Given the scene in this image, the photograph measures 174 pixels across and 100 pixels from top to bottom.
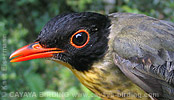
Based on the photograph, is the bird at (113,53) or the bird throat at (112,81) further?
the bird throat at (112,81)

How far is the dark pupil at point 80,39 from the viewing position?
1.68 meters

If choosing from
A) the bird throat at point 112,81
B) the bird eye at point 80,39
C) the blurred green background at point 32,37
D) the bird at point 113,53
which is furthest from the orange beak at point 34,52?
the blurred green background at point 32,37

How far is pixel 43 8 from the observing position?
5957mm

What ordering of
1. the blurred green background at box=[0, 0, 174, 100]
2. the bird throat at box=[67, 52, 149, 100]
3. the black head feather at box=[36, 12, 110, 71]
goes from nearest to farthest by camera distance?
the black head feather at box=[36, 12, 110, 71], the bird throat at box=[67, 52, 149, 100], the blurred green background at box=[0, 0, 174, 100]

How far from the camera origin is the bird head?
5.45 feet

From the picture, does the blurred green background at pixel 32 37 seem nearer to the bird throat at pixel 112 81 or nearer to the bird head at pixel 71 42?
the bird throat at pixel 112 81

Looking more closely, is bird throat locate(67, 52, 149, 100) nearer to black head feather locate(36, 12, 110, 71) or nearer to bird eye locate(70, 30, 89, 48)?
black head feather locate(36, 12, 110, 71)

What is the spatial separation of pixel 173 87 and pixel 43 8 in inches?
194

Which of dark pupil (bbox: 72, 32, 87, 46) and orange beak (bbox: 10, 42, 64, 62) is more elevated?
dark pupil (bbox: 72, 32, 87, 46)

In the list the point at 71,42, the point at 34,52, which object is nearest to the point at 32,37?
the point at 34,52

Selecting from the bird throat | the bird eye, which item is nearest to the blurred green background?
the bird throat

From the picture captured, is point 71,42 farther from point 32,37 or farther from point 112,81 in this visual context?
point 32,37

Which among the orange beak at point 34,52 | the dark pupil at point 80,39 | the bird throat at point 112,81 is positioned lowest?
the bird throat at point 112,81

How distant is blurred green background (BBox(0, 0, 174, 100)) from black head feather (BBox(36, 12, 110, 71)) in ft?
3.54
